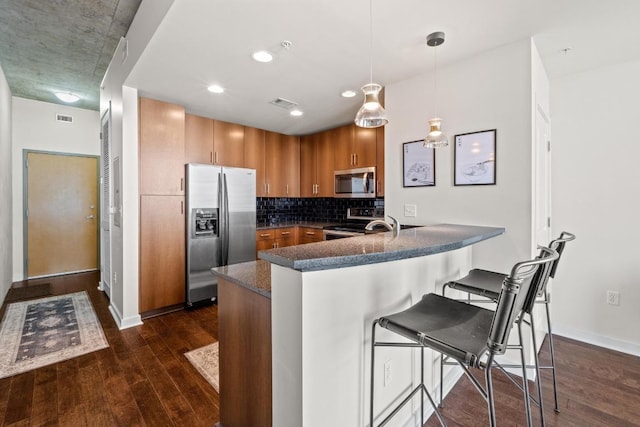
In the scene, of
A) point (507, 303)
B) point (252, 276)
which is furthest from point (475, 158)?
point (252, 276)

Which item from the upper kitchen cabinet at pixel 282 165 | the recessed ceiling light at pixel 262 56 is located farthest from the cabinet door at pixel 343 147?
the recessed ceiling light at pixel 262 56

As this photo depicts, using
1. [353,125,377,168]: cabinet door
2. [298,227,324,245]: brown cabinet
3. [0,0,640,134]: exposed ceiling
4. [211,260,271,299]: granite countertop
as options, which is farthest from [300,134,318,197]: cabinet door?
[211,260,271,299]: granite countertop

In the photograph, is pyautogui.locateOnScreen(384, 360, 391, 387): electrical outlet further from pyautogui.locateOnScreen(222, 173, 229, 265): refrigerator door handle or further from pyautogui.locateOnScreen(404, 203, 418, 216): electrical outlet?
pyautogui.locateOnScreen(222, 173, 229, 265): refrigerator door handle

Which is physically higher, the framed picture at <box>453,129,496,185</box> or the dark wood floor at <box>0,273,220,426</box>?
the framed picture at <box>453,129,496,185</box>

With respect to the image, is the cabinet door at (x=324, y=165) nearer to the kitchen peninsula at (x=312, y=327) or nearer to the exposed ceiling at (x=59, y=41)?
the exposed ceiling at (x=59, y=41)

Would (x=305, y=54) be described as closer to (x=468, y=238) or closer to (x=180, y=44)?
(x=180, y=44)

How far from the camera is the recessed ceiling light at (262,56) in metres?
2.19

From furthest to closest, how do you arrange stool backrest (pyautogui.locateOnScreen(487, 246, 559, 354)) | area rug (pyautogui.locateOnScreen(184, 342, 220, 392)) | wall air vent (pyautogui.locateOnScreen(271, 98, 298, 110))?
wall air vent (pyautogui.locateOnScreen(271, 98, 298, 110)), area rug (pyautogui.locateOnScreen(184, 342, 220, 392)), stool backrest (pyautogui.locateOnScreen(487, 246, 559, 354))

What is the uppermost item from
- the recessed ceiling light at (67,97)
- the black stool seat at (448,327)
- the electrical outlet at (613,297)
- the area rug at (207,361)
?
the recessed ceiling light at (67,97)

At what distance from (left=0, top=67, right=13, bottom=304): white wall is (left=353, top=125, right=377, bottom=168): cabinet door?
420cm

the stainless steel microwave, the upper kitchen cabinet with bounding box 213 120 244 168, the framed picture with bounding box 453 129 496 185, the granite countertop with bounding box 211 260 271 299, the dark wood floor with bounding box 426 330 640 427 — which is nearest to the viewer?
the granite countertop with bounding box 211 260 271 299

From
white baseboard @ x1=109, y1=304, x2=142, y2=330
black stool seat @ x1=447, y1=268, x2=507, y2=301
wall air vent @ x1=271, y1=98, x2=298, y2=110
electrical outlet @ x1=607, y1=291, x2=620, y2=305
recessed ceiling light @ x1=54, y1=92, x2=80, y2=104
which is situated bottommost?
white baseboard @ x1=109, y1=304, x2=142, y2=330

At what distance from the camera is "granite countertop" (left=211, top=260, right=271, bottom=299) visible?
1252 millimetres

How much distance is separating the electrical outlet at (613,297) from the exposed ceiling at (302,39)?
1.92 metres
